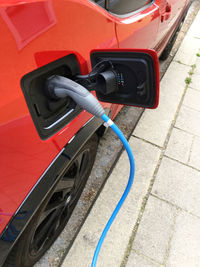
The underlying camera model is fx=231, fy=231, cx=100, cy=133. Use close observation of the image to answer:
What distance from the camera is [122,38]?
1438mm

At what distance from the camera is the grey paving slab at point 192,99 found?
10.8ft

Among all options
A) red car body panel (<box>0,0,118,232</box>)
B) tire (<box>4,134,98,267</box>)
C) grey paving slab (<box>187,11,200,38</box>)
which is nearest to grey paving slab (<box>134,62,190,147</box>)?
tire (<box>4,134,98,267</box>)

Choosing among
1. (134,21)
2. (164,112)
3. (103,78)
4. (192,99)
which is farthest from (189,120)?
(103,78)

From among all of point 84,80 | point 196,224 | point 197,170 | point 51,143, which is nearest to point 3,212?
point 51,143

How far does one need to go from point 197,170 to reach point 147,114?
0.93 metres

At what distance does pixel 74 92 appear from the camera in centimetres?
92

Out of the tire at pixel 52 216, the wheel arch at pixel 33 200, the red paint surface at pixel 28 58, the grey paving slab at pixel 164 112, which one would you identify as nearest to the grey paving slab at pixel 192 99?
the grey paving slab at pixel 164 112

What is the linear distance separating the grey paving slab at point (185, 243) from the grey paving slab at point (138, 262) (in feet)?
0.46

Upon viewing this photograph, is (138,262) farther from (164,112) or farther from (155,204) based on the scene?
(164,112)

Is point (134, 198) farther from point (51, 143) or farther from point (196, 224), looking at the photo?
point (51, 143)

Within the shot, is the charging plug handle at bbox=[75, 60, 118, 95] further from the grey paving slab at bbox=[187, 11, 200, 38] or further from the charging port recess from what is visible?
the grey paving slab at bbox=[187, 11, 200, 38]

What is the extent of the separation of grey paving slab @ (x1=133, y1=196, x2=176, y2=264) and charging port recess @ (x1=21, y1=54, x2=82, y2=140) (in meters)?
1.28

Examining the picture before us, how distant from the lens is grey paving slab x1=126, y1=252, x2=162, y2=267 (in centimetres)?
175

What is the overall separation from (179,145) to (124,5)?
1692mm
